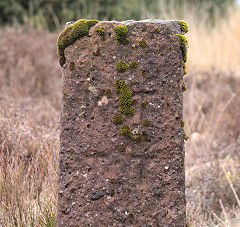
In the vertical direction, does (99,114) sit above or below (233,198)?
above

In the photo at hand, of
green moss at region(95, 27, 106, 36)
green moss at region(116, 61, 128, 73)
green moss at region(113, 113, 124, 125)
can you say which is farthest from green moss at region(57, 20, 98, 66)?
green moss at region(113, 113, 124, 125)

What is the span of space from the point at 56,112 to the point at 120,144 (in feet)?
7.53

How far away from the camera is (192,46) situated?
7.83 metres

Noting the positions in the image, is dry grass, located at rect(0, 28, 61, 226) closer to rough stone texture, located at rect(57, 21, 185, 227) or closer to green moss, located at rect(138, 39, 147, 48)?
rough stone texture, located at rect(57, 21, 185, 227)

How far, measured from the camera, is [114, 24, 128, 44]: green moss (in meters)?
1.89

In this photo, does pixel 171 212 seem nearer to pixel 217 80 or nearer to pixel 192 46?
pixel 217 80

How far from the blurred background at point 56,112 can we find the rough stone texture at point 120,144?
0.48 meters

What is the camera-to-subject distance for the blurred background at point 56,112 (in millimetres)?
2457

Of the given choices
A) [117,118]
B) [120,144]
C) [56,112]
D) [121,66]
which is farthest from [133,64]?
[56,112]

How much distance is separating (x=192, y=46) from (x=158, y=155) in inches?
247

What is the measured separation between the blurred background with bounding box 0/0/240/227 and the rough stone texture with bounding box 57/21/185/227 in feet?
1.58

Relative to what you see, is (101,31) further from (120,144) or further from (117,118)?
(120,144)

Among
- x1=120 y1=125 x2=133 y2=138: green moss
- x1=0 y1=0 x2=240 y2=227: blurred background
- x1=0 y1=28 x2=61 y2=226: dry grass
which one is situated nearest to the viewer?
x1=120 y1=125 x2=133 y2=138: green moss

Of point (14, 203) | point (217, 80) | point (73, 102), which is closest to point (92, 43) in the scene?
point (73, 102)
